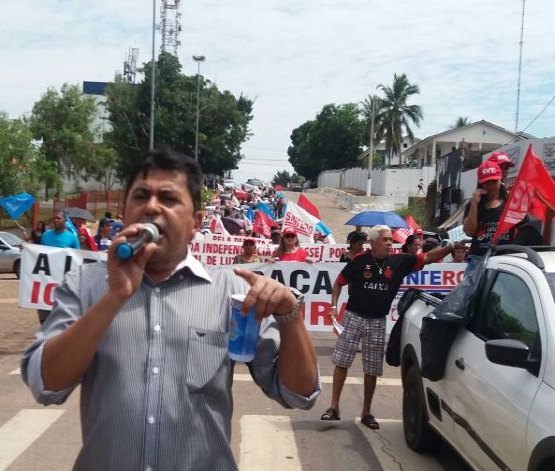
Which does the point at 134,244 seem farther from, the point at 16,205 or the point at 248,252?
the point at 16,205

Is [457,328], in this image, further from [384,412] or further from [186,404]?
[186,404]

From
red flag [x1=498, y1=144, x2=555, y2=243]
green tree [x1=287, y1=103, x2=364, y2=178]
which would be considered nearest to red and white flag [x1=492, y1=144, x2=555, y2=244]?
red flag [x1=498, y1=144, x2=555, y2=243]

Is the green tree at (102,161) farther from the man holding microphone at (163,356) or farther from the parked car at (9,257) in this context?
the man holding microphone at (163,356)

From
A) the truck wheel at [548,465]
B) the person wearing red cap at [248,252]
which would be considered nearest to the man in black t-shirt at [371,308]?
the truck wheel at [548,465]

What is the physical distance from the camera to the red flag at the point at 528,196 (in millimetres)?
5766

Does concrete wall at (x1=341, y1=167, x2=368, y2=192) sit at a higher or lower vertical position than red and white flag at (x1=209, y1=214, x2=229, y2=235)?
higher

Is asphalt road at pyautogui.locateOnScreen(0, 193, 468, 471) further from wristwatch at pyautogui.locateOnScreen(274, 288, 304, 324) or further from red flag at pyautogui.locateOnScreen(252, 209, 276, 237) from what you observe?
red flag at pyautogui.locateOnScreen(252, 209, 276, 237)

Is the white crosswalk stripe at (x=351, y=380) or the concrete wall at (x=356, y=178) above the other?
the concrete wall at (x=356, y=178)

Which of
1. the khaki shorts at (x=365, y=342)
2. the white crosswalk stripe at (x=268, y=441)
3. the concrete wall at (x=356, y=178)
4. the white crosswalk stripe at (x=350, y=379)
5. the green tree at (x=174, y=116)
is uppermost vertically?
the green tree at (x=174, y=116)

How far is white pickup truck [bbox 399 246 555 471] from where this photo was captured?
346 cm

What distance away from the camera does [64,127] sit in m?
51.8

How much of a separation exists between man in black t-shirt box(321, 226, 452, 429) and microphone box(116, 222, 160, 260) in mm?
4783

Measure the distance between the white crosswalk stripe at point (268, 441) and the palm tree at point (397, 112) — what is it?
67.9 m

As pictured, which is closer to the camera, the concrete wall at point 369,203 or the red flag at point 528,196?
the red flag at point 528,196
